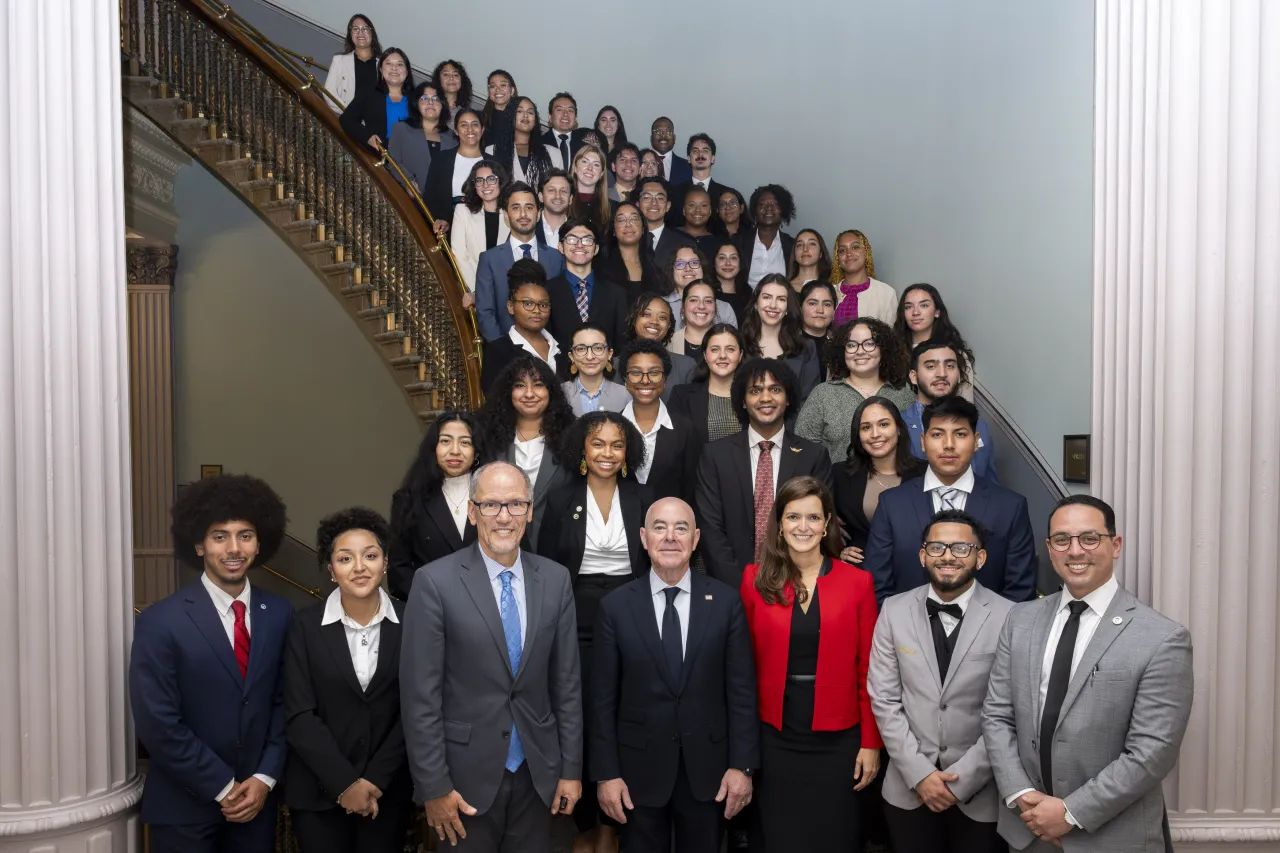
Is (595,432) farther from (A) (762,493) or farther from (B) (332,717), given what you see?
(B) (332,717)

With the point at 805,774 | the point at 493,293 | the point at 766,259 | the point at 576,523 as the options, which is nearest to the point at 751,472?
the point at 576,523

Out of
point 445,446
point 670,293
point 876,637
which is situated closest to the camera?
point 876,637

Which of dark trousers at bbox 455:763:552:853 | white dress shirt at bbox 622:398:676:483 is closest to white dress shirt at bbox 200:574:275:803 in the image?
dark trousers at bbox 455:763:552:853

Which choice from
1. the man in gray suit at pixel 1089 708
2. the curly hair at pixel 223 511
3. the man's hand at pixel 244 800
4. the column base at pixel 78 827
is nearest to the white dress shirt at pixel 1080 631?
the man in gray suit at pixel 1089 708

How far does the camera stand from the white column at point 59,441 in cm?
282

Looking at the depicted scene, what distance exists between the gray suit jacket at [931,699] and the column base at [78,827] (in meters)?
2.13

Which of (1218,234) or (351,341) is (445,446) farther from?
(351,341)

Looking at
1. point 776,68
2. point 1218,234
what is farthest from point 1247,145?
point 776,68

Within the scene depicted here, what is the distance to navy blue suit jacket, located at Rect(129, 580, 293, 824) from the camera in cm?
293

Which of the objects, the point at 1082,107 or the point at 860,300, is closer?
the point at 1082,107

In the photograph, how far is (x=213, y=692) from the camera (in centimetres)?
304

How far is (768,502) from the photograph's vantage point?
12.8ft

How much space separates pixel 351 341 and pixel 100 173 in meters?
6.90

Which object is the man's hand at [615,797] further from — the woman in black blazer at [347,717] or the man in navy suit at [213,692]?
the man in navy suit at [213,692]
